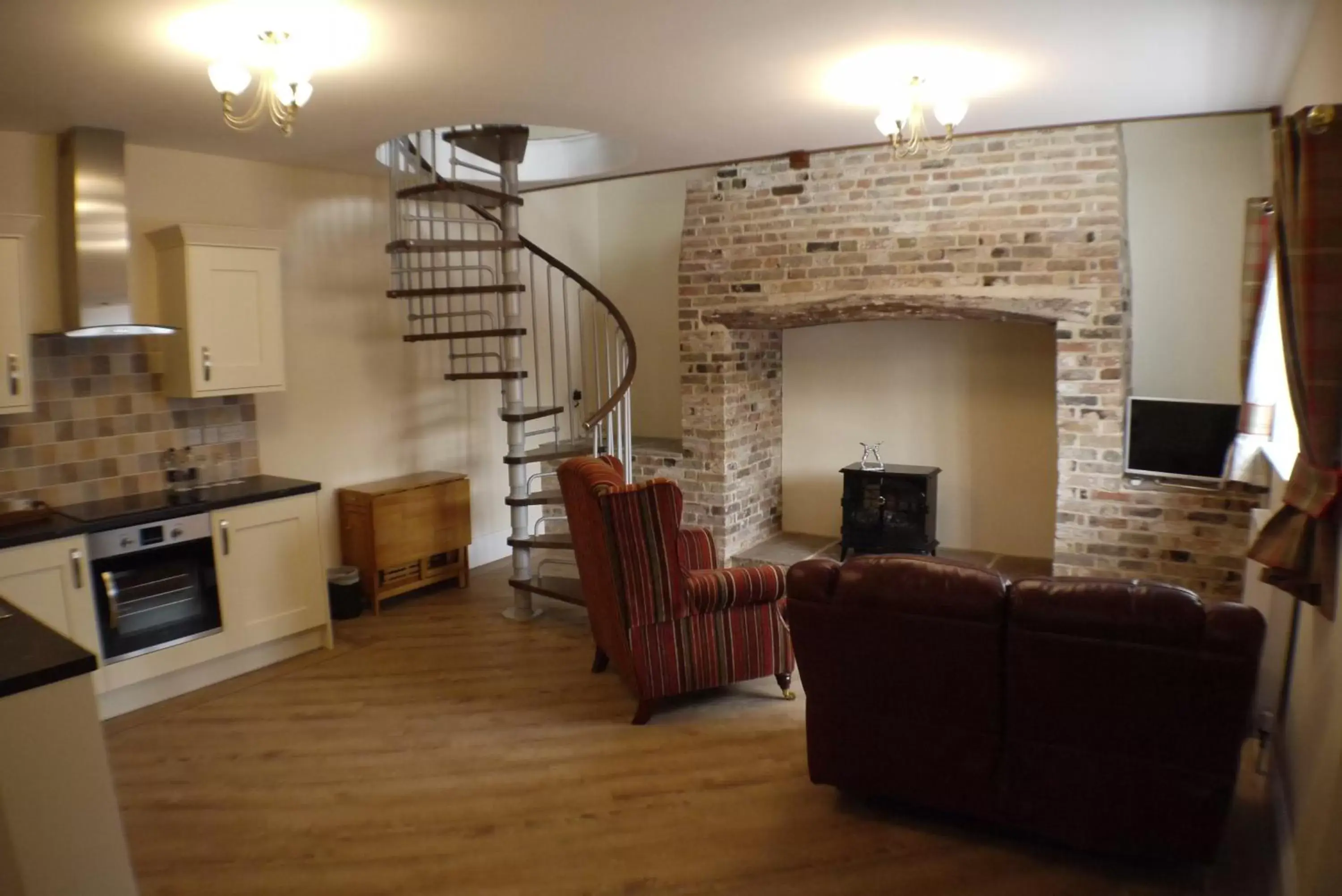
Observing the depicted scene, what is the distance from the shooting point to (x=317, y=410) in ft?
16.9

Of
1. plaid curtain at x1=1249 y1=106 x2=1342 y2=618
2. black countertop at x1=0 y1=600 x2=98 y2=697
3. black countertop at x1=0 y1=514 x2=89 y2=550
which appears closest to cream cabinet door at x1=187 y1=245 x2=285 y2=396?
black countertop at x1=0 y1=514 x2=89 y2=550

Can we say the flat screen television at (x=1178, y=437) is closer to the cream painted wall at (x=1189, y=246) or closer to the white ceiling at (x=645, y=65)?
the cream painted wall at (x=1189, y=246)

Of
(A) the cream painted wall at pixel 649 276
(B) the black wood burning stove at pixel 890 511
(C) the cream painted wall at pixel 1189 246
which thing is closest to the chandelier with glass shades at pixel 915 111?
(C) the cream painted wall at pixel 1189 246

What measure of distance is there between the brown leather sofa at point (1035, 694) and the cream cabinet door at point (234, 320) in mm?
3073

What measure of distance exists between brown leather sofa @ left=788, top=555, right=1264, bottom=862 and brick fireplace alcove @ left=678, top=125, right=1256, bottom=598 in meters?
2.60

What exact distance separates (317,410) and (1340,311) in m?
4.75

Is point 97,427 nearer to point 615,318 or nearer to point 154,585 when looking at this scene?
point 154,585

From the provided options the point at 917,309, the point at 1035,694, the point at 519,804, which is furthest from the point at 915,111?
the point at 519,804

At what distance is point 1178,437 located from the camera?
462cm

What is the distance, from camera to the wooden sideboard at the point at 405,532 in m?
5.09

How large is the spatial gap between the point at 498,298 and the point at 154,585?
7.82 feet

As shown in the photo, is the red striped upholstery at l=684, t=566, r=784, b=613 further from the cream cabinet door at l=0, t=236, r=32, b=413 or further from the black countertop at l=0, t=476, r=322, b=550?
the cream cabinet door at l=0, t=236, r=32, b=413

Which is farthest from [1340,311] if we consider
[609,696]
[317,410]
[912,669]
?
[317,410]

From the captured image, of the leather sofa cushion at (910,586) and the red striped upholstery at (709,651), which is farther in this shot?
the red striped upholstery at (709,651)
